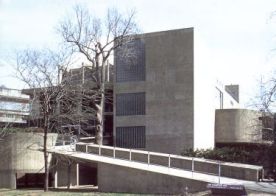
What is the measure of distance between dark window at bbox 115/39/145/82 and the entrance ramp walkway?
1062 cm

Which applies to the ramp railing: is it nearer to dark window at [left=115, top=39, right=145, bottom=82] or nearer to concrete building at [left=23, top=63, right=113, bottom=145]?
concrete building at [left=23, top=63, right=113, bottom=145]

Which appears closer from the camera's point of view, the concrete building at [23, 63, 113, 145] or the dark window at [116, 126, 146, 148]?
the concrete building at [23, 63, 113, 145]

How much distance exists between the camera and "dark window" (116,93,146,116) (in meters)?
48.4

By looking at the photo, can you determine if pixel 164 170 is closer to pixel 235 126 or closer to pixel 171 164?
pixel 171 164

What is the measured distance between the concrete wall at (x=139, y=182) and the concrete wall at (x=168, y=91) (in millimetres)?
12611

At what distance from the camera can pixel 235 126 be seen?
50688 millimetres

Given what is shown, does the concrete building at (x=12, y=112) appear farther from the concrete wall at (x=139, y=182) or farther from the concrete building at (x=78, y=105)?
the concrete wall at (x=139, y=182)

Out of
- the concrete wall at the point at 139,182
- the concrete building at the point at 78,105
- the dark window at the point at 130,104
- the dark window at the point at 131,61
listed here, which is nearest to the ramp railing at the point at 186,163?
the concrete wall at the point at 139,182

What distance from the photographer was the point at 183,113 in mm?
46062

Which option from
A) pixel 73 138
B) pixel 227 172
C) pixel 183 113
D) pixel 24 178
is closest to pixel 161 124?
pixel 183 113

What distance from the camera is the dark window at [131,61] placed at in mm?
48688

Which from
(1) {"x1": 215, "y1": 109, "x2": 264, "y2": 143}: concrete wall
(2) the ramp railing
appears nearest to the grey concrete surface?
(1) {"x1": 215, "y1": 109, "x2": 264, "y2": 143}: concrete wall

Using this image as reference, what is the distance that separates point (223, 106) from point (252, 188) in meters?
36.3

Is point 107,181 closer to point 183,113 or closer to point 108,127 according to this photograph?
point 183,113
